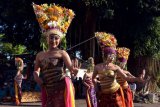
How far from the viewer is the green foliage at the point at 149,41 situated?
20766 mm

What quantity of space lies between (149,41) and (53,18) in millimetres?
15091

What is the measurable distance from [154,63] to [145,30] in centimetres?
175

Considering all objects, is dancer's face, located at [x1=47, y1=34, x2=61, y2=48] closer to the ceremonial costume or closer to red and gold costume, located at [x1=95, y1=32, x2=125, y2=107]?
red and gold costume, located at [x1=95, y1=32, x2=125, y2=107]

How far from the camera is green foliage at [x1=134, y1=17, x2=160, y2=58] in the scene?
818 inches

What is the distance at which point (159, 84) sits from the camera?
21953 millimetres

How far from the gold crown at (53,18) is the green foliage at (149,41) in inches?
550

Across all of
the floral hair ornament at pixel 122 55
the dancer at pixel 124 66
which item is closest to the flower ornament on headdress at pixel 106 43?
the dancer at pixel 124 66

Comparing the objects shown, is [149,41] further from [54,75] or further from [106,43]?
[54,75]

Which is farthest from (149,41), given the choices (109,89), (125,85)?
(109,89)

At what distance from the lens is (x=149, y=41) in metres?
21.3

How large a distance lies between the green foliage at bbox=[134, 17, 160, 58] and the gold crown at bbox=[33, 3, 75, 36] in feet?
45.8

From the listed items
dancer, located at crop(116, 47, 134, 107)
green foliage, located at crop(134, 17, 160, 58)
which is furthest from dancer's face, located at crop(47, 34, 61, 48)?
green foliage, located at crop(134, 17, 160, 58)

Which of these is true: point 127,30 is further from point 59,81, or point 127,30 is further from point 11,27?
point 59,81

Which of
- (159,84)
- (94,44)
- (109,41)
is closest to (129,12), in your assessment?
(94,44)
